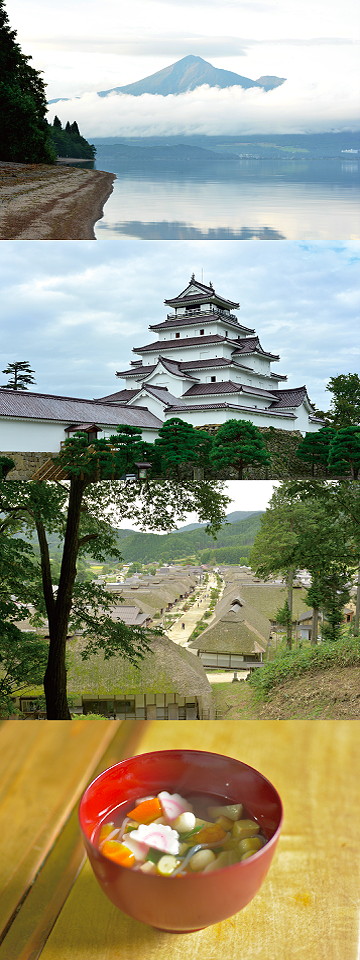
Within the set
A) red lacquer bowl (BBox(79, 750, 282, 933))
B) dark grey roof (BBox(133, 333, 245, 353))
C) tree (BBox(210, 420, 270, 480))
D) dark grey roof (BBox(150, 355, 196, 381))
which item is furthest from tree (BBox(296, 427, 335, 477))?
dark grey roof (BBox(133, 333, 245, 353))

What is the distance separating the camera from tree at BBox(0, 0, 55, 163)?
1.71m

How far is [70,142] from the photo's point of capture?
1921mm

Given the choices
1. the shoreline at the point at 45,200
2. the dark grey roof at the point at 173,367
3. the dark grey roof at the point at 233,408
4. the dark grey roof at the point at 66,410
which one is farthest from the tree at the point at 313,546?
the dark grey roof at the point at 173,367

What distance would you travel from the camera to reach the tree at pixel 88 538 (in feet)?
4.83

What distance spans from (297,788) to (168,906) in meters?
0.31

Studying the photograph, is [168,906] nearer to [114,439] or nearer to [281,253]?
[114,439]

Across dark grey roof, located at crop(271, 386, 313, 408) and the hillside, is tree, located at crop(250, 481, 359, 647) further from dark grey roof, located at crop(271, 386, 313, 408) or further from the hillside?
dark grey roof, located at crop(271, 386, 313, 408)

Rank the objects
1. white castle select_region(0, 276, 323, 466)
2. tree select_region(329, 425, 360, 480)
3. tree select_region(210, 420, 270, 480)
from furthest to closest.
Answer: white castle select_region(0, 276, 323, 466)
tree select_region(210, 420, 270, 480)
tree select_region(329, 425, 360, 480)

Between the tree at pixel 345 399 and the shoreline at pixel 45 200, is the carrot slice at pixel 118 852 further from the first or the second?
the tree at pixel 345 399

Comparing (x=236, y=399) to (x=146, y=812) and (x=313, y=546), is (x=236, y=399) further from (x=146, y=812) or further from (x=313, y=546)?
(x=146, y=812)

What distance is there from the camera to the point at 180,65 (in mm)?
1868

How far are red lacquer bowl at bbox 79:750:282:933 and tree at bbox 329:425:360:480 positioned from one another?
49.5 inches

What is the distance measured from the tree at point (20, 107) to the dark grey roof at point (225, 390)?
5.65 feet

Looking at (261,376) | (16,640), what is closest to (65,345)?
(261,376)
